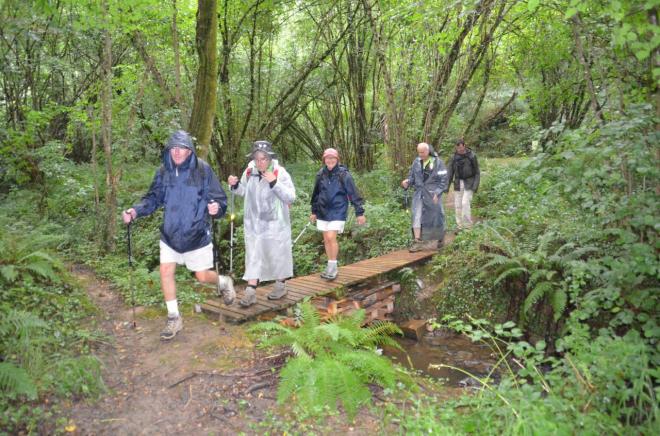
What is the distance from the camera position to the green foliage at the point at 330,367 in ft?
14.1

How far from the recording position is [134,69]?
40.1 feet

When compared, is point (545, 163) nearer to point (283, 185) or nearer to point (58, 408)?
point (283, 185)

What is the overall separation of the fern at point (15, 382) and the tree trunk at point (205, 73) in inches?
227

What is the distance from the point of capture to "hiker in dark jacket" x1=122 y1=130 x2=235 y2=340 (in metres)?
5.63

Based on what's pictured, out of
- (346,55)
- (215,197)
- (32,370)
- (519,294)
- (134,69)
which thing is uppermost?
(346,55)

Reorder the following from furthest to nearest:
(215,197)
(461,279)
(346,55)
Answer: (346,55) → (461,279) → (215,197)

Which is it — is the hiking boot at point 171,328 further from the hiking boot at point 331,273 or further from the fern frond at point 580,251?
the fern frond at point 580,251

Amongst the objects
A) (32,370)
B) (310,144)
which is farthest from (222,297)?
(310,144)

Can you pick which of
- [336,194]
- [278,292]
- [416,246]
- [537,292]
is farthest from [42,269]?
[537,292]

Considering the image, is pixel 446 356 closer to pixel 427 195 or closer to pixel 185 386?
pixel 427 195

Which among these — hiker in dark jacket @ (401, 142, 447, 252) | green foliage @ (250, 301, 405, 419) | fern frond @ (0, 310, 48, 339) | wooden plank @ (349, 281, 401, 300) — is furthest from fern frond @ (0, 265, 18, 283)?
hiker in dark jacket @ (401, 142, 447, 252)

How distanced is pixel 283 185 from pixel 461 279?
4077 millimetres

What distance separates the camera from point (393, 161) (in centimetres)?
1433

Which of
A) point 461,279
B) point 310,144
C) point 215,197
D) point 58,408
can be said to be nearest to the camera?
point 58,408
